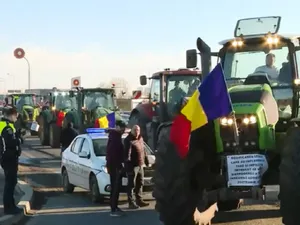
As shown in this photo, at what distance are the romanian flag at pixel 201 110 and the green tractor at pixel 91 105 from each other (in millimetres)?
15690

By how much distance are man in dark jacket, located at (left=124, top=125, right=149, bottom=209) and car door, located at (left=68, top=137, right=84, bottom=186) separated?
2.13 m

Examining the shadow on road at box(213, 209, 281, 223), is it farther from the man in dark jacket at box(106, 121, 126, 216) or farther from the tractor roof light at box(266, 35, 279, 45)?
the tractor roof light at box(266, 35, 279, 45)

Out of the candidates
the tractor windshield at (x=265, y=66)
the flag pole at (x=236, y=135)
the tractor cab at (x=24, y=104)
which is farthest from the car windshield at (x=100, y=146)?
the tractor cab at (x=24, y=104)

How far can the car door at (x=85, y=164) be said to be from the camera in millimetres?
14052

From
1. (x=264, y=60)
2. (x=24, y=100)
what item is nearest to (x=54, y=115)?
(x=24, y=100)

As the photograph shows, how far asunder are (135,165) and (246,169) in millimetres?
5159

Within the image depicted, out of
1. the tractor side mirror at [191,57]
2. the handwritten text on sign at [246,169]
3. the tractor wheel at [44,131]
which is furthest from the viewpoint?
the tractor wheel at [44,131]

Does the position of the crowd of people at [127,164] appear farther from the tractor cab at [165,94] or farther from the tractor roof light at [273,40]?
the tractor cab at [165,94]

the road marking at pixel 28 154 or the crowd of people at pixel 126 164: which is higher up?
the crowd of people at pixel 126 164

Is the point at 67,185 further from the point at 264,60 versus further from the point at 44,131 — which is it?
the point at 44,131

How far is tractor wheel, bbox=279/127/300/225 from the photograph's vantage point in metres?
7.12

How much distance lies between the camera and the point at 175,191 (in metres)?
8.30

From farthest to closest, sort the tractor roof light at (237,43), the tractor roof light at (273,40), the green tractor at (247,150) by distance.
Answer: the tractor roof light at (237,43) → the tractor roof light at (273,40) → the green tractor at (247,150)

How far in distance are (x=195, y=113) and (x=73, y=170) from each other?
7.66 metres
